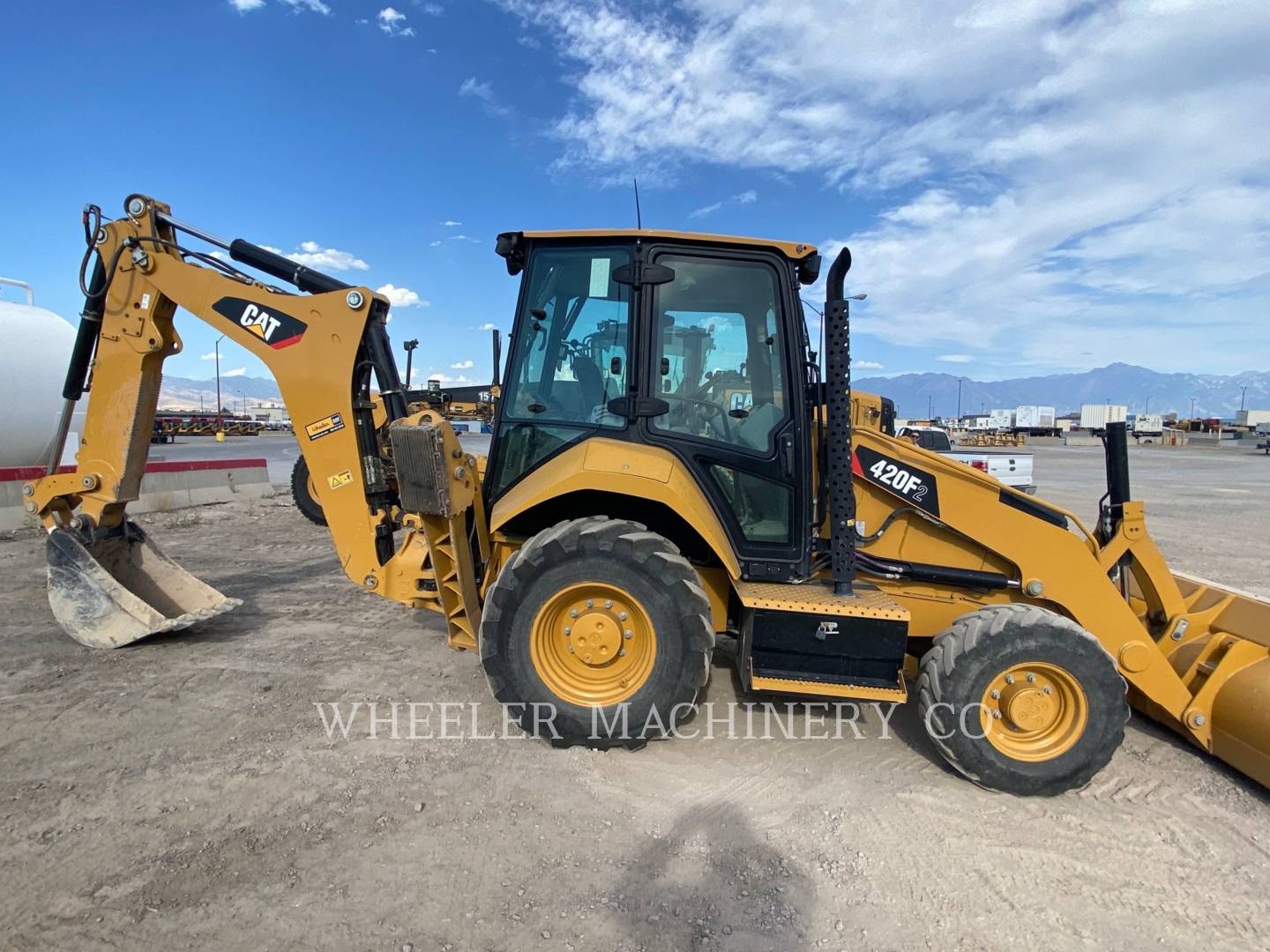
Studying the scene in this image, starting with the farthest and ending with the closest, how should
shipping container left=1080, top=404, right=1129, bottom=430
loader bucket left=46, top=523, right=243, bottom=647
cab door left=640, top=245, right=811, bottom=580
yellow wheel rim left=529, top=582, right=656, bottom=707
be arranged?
shipping container left=1080, top=404, right=1129, bottom=430 → loader bucket left=46, top=523, right=243, bottom=647 → cab door left=640, top=245, right=811, bottom=580 → yellow wheel rim left=529, top=582, right=656, bottom=707

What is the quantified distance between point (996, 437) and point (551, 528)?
5170 cm

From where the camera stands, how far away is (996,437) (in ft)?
158

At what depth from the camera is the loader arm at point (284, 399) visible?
160 inches

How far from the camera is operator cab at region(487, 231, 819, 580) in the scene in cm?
362

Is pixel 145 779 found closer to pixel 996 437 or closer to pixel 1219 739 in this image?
pixel 1219 739

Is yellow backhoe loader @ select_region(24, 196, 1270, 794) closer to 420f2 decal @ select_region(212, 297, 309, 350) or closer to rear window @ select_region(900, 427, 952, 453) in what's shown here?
420f2 decal @ select_region(212, 297, 309, 350)

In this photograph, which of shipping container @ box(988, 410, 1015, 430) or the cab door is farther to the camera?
shipping container @ box(988, 410, 1015, 430)

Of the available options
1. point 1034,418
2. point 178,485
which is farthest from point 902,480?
point 1034,418

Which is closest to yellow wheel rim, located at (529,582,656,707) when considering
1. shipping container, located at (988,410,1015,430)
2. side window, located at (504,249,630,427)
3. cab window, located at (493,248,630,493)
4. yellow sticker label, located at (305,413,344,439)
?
cab window, located at (493,248,630,493)

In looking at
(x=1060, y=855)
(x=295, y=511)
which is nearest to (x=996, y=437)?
(x=295, y=511)

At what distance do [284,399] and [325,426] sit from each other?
11.8 inches

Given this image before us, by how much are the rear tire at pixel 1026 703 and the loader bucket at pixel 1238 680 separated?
1.97 feet

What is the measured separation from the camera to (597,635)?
3.45m

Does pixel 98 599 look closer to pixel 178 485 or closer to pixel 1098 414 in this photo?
pixel 178 485
